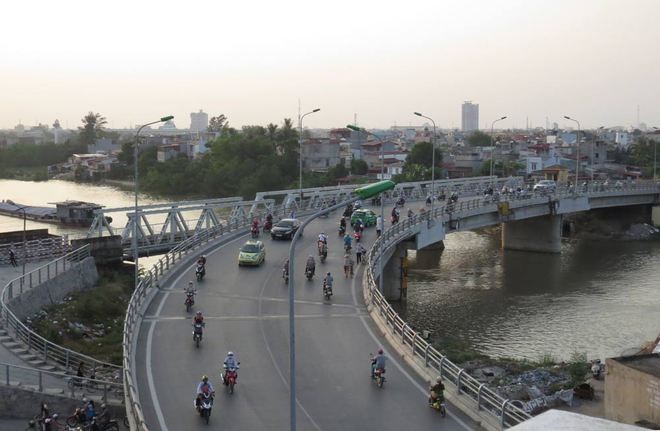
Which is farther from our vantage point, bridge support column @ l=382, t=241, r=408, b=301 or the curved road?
bridge support column @ l=382, t=241, r=408, b=301

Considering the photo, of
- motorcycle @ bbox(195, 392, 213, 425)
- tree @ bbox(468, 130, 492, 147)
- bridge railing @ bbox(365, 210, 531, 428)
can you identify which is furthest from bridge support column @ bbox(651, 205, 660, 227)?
tree @ bbox(468, 130, 492, 147)

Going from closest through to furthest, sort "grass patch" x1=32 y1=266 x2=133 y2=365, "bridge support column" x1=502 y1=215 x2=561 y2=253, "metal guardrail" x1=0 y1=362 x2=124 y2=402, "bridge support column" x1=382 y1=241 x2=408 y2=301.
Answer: "metal guardrail" x1=0 y1=362 x2=124 y2=402
"grass patch" x1=32 y1=266 x2=133 y2=365
"bridge support column" x1=382 y1=241 x2=408 y2=301
"bridge support column" x1=502 y1=215 x2=561 y2=253

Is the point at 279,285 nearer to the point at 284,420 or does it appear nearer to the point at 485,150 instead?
the point at 284,420

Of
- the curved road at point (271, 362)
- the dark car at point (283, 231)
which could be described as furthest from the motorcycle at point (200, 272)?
the dark car at point (283, 231)

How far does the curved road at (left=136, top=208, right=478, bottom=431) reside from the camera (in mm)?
17688

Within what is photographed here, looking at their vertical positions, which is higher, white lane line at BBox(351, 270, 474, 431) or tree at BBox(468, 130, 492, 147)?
tree at BBox(468, 130, 492, 147)

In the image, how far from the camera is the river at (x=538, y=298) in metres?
35.9

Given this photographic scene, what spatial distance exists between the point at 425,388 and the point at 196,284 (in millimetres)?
13806

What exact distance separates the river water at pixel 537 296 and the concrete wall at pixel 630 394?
15084 mm

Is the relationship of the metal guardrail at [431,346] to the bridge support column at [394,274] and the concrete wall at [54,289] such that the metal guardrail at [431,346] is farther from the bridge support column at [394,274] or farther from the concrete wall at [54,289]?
the concrete wall at [54,289]

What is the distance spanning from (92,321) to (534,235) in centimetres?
4036

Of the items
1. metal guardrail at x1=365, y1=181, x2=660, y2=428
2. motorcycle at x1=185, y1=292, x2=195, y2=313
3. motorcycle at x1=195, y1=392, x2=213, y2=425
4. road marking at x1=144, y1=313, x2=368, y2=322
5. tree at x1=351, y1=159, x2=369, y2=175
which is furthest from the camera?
tree at x1=351, y1=159, x2=369, y2=175

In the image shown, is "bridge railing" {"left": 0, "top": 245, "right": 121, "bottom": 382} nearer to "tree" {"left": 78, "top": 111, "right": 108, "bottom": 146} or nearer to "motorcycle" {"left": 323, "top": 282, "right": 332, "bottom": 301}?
"motorcycle" {"left": 323, "top": 282, "right": 332, "bottom": 301}

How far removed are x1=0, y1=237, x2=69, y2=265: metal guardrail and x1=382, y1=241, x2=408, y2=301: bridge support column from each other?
16876mm
